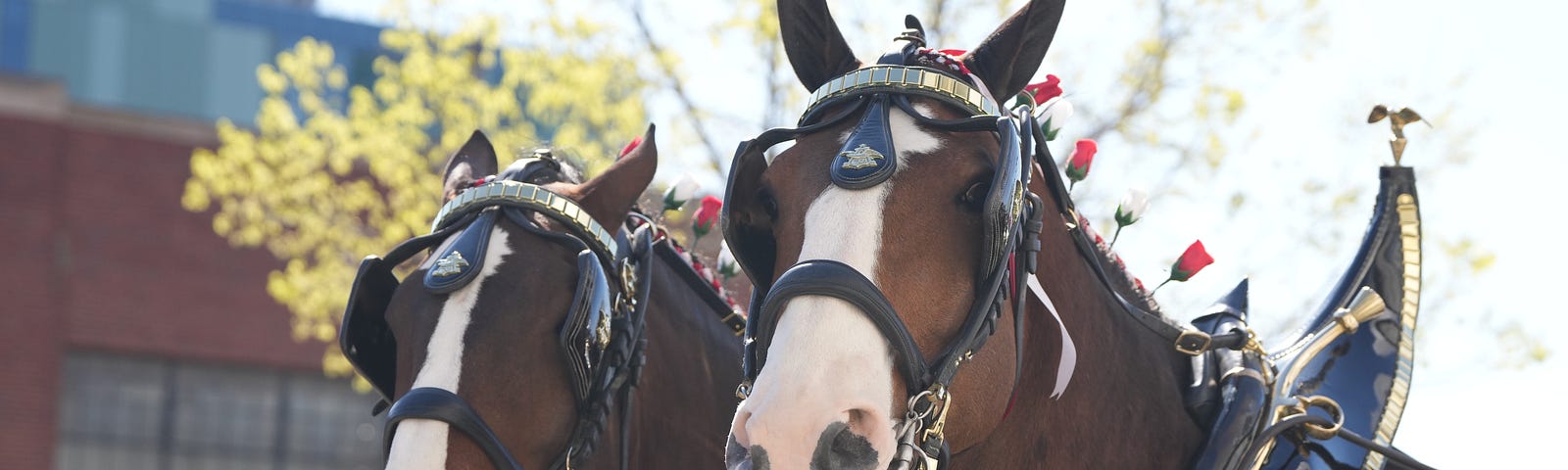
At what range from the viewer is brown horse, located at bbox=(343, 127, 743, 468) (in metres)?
3.83

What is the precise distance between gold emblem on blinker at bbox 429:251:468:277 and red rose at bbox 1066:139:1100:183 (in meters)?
1.48

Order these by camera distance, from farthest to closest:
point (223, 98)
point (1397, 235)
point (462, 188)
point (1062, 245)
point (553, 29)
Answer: point (223, 98) < point (553, 29) < point (462, 188) < point (1397, 235) < point (1062, 245)

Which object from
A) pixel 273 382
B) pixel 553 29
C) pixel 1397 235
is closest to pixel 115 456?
pixel 273 382

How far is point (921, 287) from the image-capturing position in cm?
270

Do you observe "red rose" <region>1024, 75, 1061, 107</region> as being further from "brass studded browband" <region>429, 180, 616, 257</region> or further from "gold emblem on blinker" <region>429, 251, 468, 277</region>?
"gold emblem on blinker" <region>429, 251, 468, 277</region>

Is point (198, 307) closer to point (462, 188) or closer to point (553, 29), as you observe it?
point (553, 29)

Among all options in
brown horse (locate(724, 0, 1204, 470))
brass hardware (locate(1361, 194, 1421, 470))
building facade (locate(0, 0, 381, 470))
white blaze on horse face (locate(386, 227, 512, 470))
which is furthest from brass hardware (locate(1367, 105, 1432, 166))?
building facade (locate(0, 0, 381, 470))

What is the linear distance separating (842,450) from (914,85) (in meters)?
0.78

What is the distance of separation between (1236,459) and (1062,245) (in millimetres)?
596

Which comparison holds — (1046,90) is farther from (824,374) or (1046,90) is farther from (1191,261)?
(824,374)

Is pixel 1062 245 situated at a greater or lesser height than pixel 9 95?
lesser

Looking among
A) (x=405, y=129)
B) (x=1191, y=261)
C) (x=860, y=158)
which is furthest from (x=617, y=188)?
(x=405, y=129)

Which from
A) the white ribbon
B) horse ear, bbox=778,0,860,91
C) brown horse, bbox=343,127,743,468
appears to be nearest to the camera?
the white ribbon

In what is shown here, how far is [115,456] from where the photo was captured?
20656mm
